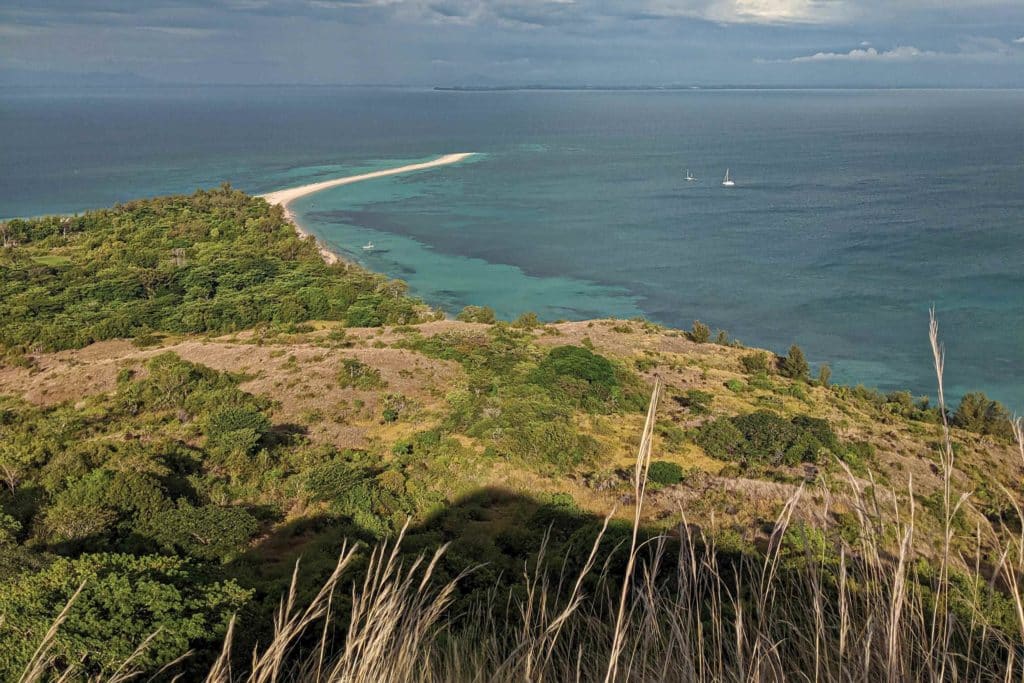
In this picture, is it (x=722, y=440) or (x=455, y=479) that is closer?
(x=455, y=479)

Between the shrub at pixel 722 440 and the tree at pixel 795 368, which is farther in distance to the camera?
the tree at pixel 795 368

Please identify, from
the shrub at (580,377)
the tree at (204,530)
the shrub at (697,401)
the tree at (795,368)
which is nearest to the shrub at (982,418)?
the tree at (795,368)

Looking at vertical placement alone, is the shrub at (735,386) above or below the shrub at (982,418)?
above

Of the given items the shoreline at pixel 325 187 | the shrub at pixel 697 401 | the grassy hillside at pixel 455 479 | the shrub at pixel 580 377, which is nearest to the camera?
the grassy hillside at pixel 455 479

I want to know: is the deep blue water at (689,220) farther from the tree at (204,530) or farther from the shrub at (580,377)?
the tree at (204,530)

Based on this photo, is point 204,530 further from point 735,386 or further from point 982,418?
point 982,418

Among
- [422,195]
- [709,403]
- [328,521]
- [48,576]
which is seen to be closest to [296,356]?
[328,521]

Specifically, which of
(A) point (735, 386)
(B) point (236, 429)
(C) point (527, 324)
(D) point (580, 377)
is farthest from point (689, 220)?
(B) point (236, 429)
